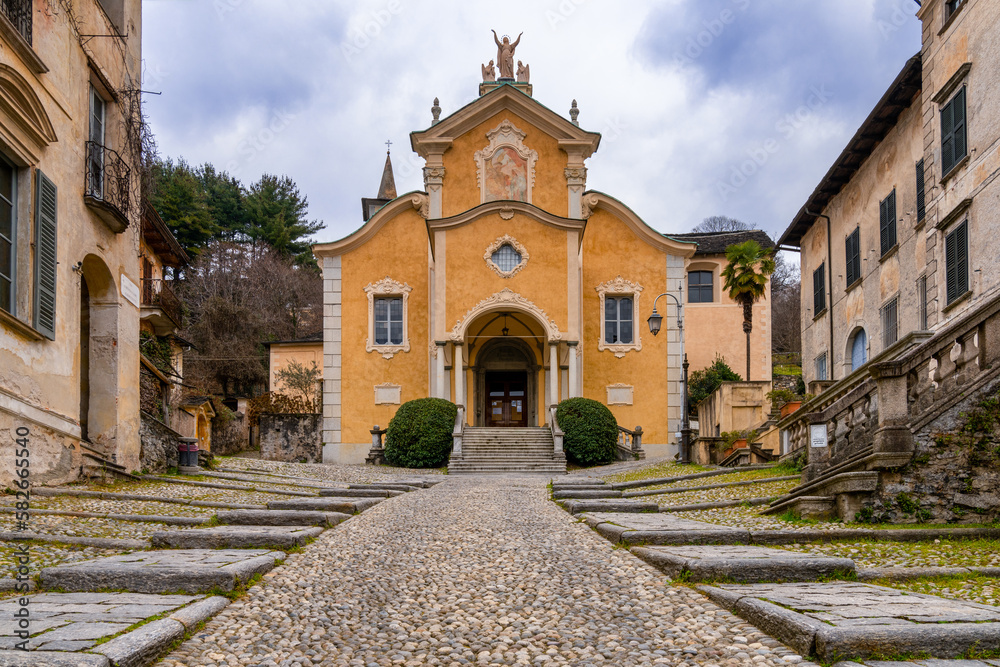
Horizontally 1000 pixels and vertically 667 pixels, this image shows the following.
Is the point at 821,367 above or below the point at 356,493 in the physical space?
above

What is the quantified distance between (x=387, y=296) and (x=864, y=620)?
24809 millimetres

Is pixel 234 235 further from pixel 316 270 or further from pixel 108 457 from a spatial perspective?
pixel 108 457

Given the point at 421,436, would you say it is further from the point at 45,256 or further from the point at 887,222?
the point at 45,256

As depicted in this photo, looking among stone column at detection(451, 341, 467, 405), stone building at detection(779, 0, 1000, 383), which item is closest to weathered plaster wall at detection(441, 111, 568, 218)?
stone column at detection(451, 341, 467, 405)

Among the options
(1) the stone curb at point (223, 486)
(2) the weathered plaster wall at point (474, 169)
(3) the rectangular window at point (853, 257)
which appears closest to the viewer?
(1) the stone curb at point (223, 486)

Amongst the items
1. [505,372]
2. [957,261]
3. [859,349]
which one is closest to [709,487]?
[957,261]

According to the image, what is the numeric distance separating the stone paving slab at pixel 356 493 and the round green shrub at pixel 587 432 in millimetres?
10451

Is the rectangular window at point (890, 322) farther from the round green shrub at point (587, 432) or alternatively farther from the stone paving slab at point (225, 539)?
the stone paving slab at point (225, 539)

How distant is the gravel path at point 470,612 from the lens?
4402 mm

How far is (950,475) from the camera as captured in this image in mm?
8727

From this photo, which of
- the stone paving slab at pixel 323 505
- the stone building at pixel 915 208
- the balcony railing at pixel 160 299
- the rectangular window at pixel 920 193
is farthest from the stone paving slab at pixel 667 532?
the balcony railing at pixel 160 299

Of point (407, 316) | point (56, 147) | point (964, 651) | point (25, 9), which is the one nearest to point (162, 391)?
point (407, 316)

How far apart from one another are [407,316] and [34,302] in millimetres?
17278

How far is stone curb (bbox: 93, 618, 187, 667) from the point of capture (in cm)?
377
